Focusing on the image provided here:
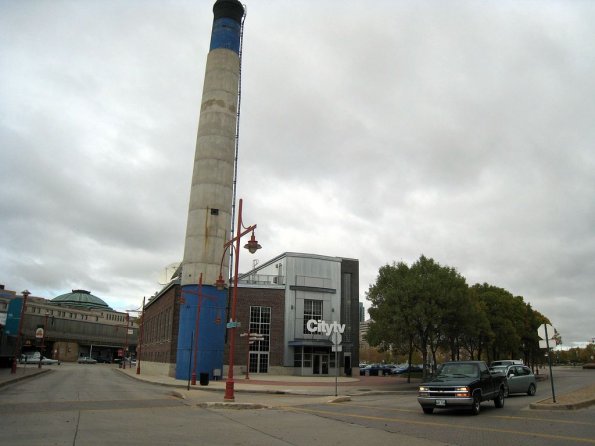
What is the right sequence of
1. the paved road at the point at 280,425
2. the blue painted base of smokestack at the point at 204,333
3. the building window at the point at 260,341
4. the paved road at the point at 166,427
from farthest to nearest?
1. the building window at the point at 260,341
2. the blue painted base of smokestack at the point at 204,333
3. the paved road at the point at 280,425
4. the paved road at the point at 166,427

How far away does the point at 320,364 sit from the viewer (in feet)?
182

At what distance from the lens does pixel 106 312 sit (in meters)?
145

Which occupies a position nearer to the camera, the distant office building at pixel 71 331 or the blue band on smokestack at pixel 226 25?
the blue band on smokestack at pixel 226 25

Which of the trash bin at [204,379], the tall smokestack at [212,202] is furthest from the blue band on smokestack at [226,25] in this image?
the trash bin at [204,379]

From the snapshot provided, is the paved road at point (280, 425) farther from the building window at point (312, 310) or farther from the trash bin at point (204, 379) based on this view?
the building window at point (312, 310)

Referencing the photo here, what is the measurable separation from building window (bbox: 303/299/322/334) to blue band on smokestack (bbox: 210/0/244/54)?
94.0 ft

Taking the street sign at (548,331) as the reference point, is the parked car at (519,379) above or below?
below

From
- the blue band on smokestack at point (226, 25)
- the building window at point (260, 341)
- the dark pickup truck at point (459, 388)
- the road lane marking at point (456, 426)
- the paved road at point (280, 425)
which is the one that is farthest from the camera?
the building window at point (260, 341)

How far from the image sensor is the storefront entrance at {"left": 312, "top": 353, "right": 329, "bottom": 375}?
55.0 metres

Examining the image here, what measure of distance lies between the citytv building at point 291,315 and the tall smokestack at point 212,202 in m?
7.56

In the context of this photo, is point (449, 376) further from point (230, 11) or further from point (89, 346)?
point (89, 346)

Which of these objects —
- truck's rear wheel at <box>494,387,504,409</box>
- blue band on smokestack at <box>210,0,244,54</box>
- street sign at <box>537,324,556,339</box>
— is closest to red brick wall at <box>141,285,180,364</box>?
blue band on smokestack at <box>210,0,244,54</box>

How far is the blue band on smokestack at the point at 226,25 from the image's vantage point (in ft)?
157

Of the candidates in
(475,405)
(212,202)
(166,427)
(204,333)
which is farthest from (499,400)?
(212,202)
